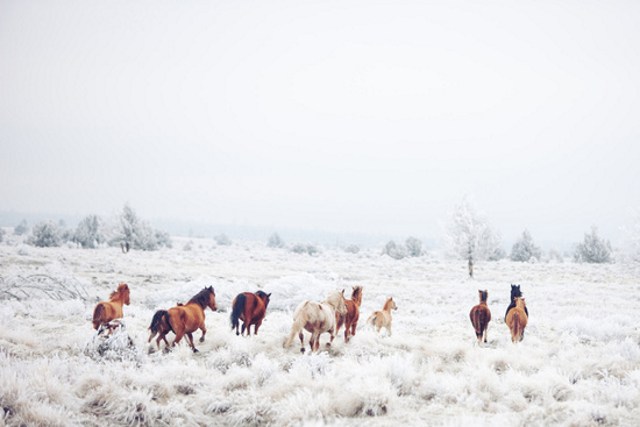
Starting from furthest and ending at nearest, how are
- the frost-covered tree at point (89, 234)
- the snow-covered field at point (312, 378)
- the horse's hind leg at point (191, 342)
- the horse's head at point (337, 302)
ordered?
1. the frost-covered tree at point (89, 234)
2. the horse's head at point (337, 302)
3. the horse's hind leg at point (191, 342)
4. the snow-covered field at point (312, 378)

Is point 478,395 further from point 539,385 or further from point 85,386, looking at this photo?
point 85,386

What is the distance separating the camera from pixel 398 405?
5375 millimetres

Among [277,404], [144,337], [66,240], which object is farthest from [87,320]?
[66,240]

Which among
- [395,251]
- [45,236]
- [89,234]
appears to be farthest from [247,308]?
[89,234]

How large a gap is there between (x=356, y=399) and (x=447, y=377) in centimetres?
182

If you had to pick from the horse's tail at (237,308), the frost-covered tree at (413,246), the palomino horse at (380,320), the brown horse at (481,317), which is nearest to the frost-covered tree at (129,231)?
the frost-covered tree at (413,246)

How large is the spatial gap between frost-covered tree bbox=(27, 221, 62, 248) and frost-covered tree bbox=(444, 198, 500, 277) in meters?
46.0

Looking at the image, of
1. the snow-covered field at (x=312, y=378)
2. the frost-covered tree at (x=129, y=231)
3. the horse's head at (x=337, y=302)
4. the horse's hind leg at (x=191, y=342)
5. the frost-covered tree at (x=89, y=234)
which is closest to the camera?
the snow-covered field at (x=312, y=378)

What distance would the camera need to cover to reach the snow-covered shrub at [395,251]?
58.0 metres

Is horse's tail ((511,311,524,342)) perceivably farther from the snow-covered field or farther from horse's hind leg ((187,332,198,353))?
horse's hind leg ((187,332,198,353))

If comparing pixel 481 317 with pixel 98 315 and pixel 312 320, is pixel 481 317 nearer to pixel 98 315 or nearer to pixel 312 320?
pixel 312 320

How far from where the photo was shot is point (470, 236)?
110 ft

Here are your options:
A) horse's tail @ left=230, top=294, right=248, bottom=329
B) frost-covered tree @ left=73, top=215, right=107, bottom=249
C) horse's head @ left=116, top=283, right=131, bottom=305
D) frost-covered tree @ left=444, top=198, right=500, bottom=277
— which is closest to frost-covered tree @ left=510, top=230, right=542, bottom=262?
frost-covered tree @ left=444, top=198, right=500, bottom=277

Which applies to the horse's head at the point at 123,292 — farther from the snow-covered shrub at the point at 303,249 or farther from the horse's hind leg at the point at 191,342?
the snow-covered shrub at the point at 303,249
